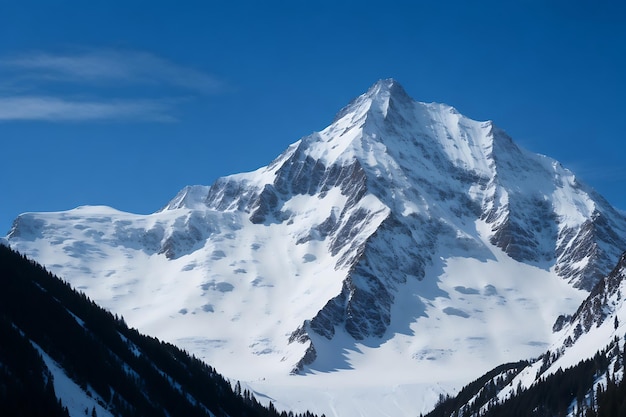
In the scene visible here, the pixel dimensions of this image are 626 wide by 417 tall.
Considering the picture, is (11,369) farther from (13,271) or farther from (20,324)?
(13,271)

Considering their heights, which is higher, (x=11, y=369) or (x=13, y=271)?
(x=13, y=271)

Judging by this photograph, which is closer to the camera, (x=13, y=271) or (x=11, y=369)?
(x=11, y=369)

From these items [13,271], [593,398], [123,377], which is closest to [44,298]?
[13,271]

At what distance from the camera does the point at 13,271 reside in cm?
19112

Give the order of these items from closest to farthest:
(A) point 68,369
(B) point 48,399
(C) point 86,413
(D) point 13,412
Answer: (D) point 13,412 → (B) point 48,399 → (C) point 86,413 → (A) point 68,369

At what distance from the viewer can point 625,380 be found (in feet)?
607

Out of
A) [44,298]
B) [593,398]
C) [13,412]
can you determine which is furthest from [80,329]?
[593,398]

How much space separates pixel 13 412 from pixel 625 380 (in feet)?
A: 335

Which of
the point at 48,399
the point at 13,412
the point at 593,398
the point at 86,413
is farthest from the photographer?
the point at 593,398

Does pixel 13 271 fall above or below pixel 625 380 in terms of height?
above

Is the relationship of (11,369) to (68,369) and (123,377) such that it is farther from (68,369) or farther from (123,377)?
(123,377)

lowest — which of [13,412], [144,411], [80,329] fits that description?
[13,412]

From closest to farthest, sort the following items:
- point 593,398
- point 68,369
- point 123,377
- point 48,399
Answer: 1. point 48,399
2. point 68,369
3. point 123,377
4. point 593,398

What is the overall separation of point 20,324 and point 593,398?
99.5 meters
